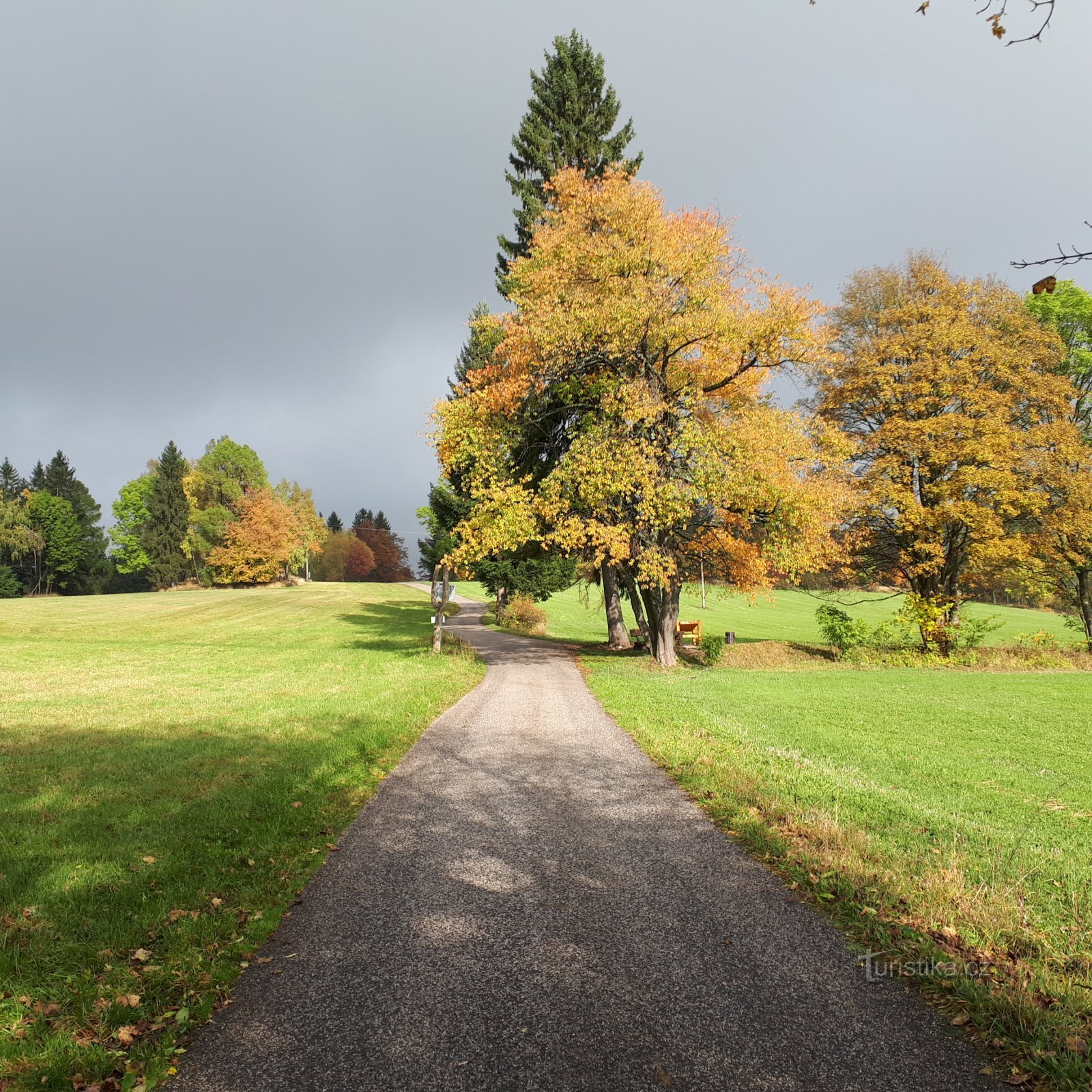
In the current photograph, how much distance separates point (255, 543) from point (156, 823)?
6655 cm

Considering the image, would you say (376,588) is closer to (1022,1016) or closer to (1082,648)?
(1082,648)

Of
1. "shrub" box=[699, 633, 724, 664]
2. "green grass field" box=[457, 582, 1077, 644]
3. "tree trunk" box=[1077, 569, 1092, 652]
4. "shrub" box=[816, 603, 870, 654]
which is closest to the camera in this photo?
"shrub" box=[699, 633, 724, 664]

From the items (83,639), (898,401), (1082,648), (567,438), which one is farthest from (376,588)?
(1082,648)

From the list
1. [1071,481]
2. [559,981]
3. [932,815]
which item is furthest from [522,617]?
[559,981]

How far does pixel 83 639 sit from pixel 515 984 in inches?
1294

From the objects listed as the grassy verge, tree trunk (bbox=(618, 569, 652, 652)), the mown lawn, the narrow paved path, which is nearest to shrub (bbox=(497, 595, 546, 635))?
tree trunk (bbox=(618, 569, 652, 652))

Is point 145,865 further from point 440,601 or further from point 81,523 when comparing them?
point 81,523

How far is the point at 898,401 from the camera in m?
23.9

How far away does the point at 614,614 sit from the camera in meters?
27.1

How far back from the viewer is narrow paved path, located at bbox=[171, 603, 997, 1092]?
9.61 feet

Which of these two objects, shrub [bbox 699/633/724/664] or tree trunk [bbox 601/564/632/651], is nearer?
shrub [bbox 699/633/724/664]

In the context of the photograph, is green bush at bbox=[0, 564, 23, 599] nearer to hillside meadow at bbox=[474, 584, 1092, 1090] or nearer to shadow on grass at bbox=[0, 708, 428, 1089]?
shadow on grass at bbox=[0, 708, 428, 1089]

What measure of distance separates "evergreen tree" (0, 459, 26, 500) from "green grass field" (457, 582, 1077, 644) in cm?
6729

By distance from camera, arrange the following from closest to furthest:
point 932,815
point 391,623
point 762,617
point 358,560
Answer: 1. point 932,815
2. point 391,623
3. point 762,617
4. point 358,560
